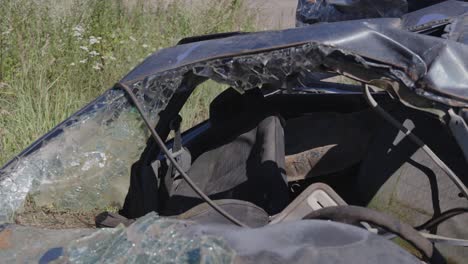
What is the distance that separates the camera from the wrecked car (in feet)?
6.55

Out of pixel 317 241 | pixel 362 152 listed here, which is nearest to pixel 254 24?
pixel 362 152

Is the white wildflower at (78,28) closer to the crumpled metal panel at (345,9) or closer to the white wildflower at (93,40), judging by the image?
the white wildflower at (93,40)

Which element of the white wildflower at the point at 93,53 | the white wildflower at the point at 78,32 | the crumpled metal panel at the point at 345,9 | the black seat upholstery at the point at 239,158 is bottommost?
the white wildflower at the point at 93,53

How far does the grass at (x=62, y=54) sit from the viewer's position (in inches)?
210

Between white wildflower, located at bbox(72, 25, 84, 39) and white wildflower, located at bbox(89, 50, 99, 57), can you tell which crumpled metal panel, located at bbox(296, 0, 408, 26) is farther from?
white wildflower, located at bbox(72, 25, 84, 39)

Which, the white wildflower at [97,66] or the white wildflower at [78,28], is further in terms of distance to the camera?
the white wildflower at [78,28]

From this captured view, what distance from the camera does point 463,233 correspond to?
254 centimetres

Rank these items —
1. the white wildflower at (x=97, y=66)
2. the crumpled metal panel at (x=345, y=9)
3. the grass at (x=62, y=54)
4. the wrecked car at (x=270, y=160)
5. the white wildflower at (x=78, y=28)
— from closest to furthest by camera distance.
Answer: the wrecked car at (x=270, y=160)
the crumpled metal panel at (x=345, y=9)
the grass at (x=62, y=54)
the white wildflower at (x=97, y=66)
the white wildflower at (x=78, y=28)

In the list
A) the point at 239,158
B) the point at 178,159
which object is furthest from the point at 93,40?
the point at 239,158

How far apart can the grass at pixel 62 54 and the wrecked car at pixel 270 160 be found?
2.02 metres

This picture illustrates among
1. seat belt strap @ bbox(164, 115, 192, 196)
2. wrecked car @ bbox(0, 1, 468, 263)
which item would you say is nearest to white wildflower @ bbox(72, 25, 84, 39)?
wrecked car @ bbox(0, 1, 468, 263)

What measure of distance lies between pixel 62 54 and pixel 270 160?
3784 mm

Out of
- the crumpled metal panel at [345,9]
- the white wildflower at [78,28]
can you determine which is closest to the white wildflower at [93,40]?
the white wildflower at [78,28]

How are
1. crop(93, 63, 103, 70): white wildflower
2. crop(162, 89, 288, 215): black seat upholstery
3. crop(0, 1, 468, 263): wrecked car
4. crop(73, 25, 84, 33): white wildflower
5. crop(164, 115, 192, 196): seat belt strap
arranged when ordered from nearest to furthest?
crop(0, 1, 468, 263): wrecked car < crop(162, 89, 288, 215): black seat upholstery < crop(164, 115, 192, 196): seat belt strap < crop(93, 63, 103, 70): white wildflower < crop(73, 25, 84, 33): white wildflower
